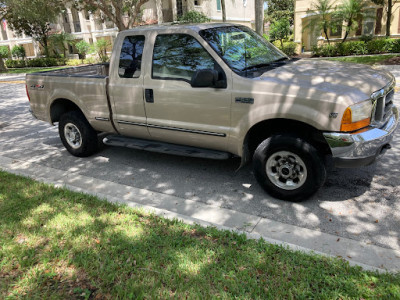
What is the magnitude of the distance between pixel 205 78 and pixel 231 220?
5.40ft

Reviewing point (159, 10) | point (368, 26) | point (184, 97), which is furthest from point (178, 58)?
point (159, 10)

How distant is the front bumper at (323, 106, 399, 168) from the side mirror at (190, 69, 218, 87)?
1.41 meters

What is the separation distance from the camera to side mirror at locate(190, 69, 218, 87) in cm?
409

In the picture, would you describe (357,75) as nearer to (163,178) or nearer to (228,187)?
(228,187)

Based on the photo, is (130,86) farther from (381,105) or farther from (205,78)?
(381,105)

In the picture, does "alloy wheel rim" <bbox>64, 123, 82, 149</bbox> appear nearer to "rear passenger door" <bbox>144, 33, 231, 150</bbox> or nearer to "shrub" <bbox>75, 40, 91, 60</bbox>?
"rear passenger door" <bbox>144, 33, 231, 150</bbox>

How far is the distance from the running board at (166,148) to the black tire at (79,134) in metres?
0.54

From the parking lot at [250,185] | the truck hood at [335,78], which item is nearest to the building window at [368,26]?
the parking lot at [250,185]

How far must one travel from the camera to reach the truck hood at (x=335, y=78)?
366 centimetres

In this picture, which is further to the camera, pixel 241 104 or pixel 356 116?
pixel 241 104

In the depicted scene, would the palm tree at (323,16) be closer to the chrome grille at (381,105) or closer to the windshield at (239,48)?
the windshield at (239,48)

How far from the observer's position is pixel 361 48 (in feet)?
66.6

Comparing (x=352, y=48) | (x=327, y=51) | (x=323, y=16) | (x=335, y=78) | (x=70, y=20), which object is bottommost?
(x=327, y=51)

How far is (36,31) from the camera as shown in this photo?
118ft
